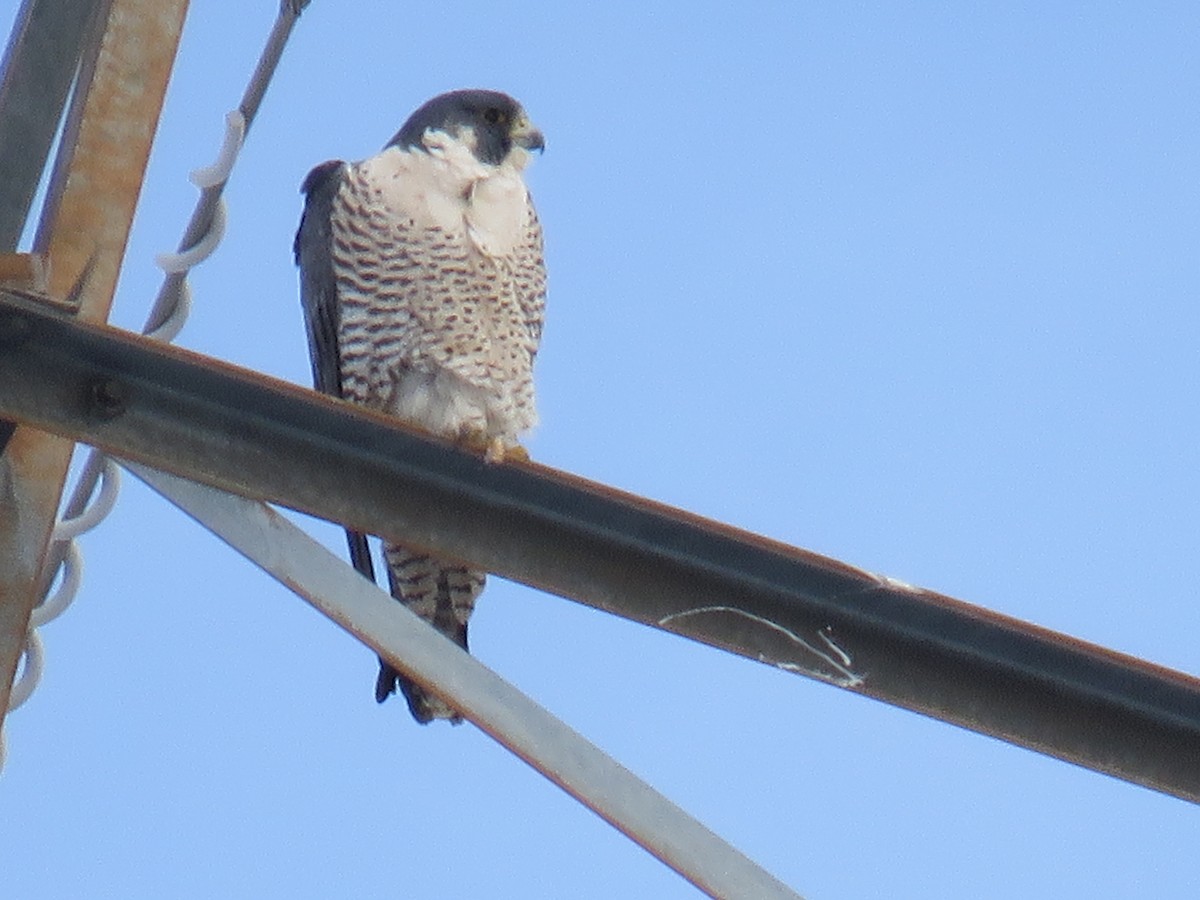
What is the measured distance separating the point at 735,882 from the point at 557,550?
1.43ft

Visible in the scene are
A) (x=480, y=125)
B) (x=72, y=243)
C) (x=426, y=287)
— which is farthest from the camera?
(x=480, y=125)

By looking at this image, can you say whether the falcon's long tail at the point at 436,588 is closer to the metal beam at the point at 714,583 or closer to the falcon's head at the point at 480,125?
the falcon's head at the point at 480,125

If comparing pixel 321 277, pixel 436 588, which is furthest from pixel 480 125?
pixel 436 588

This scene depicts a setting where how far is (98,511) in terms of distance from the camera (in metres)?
3.36

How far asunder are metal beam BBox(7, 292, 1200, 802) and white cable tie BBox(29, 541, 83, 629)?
1202 mm

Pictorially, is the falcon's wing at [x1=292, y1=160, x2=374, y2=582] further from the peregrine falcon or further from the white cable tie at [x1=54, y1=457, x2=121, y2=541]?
the white cable tie at [x1=54, y1=457, x2=121, y2=541]

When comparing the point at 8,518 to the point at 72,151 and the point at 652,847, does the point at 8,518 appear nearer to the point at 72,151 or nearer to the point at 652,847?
the point at 72,151

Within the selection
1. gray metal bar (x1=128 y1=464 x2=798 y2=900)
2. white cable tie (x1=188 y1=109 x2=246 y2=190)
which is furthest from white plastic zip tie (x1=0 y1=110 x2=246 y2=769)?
gray metal bar (x1=128 y1=464 x2=798 y2=900)

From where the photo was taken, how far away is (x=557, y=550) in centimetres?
235

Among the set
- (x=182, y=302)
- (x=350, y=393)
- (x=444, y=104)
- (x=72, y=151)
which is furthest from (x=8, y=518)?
(x=444, y=104)

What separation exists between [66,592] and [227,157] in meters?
0.78

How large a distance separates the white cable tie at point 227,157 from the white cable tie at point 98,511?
0.50m

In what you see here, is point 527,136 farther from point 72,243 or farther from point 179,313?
point 72,243

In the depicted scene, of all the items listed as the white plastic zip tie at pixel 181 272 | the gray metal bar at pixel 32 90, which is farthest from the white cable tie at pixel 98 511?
the gray metal bar at pixel 32 90
